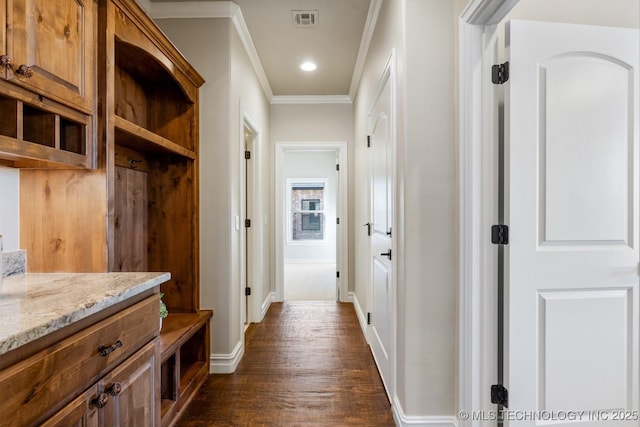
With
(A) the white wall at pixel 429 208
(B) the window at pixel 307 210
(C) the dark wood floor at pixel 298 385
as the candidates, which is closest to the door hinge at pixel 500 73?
(A) the white wall at pixel 429 208

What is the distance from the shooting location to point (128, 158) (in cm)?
209

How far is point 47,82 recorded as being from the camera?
3.94 feet

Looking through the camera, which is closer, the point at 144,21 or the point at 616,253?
Answer: the point at 616,253

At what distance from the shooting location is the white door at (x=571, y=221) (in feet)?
4.71

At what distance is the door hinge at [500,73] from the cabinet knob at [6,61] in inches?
70.6

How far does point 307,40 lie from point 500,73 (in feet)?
6.44

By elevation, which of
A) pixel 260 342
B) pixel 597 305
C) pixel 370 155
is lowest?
pixel 260 342

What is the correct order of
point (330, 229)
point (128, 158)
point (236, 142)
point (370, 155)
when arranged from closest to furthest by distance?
1. point (128, 158)
2. point (236, 142)
3. point (370, 155)
4. point (330, 229)

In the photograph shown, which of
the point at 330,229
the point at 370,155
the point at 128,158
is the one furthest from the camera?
the point at 330,229

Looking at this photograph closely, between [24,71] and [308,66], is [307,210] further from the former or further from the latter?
[24,71]

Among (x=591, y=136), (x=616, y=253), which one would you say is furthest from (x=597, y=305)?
(x=591, y=136)

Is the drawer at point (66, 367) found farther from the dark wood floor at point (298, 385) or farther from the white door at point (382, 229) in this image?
the white door at point (382, 229)

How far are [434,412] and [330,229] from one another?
628cm

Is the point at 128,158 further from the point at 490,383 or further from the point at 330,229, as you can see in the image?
the point at 330,229
